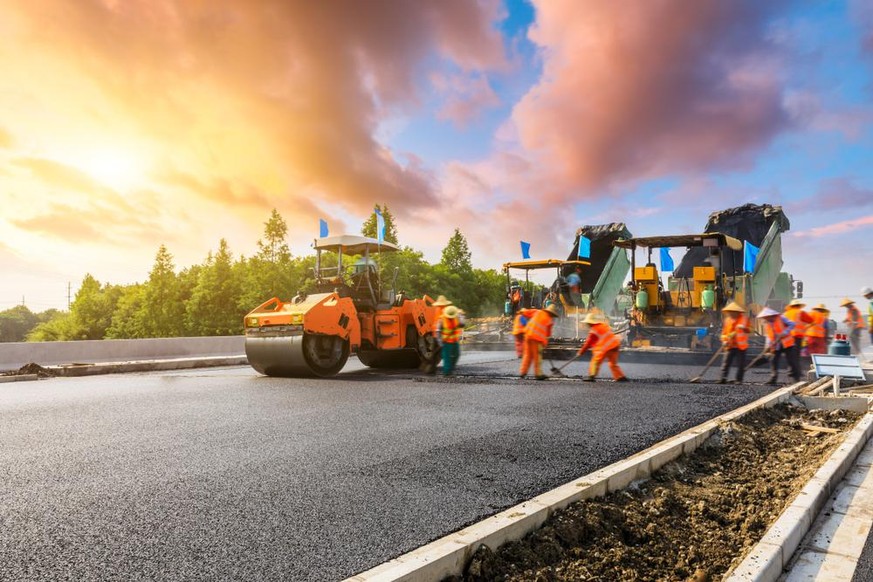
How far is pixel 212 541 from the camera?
2873mm

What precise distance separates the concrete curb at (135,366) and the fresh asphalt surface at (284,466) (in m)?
3.29

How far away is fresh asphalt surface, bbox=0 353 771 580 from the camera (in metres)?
2.78

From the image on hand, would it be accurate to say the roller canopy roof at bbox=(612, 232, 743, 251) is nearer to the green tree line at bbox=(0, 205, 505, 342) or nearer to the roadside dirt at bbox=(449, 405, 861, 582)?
the roadside dirt at bbox=(449, 405, 861, 582)

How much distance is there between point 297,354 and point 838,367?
7.82m

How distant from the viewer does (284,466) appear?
13.9 feet

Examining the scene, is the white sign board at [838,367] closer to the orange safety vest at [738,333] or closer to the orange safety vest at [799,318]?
the orange safety vest at [738,333]

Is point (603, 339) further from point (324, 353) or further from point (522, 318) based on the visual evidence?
point (324, 353)

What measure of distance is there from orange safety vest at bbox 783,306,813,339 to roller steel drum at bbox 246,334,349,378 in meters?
7.36

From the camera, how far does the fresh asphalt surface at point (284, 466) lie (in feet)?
9.11

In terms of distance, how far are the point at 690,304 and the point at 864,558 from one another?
11.7 metres

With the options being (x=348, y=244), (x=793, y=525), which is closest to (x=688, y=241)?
(x=348, y=244)

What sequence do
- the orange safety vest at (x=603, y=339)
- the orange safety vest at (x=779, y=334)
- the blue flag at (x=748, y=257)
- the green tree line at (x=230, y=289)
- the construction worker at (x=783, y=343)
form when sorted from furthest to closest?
the green tree line at (x=230, y=289) → the blue flag at (x=748, y=257) → the orange safety vest at (x=779, y=334) → the construction worker at (x=783, y=343) → the orange safety vest at (x=603, y=339)

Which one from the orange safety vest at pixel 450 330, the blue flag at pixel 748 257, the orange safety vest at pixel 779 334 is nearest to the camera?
the orange safety vest at pixel 779 334

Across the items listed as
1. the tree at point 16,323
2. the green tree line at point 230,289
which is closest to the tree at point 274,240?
the green tree line at point 230,289
